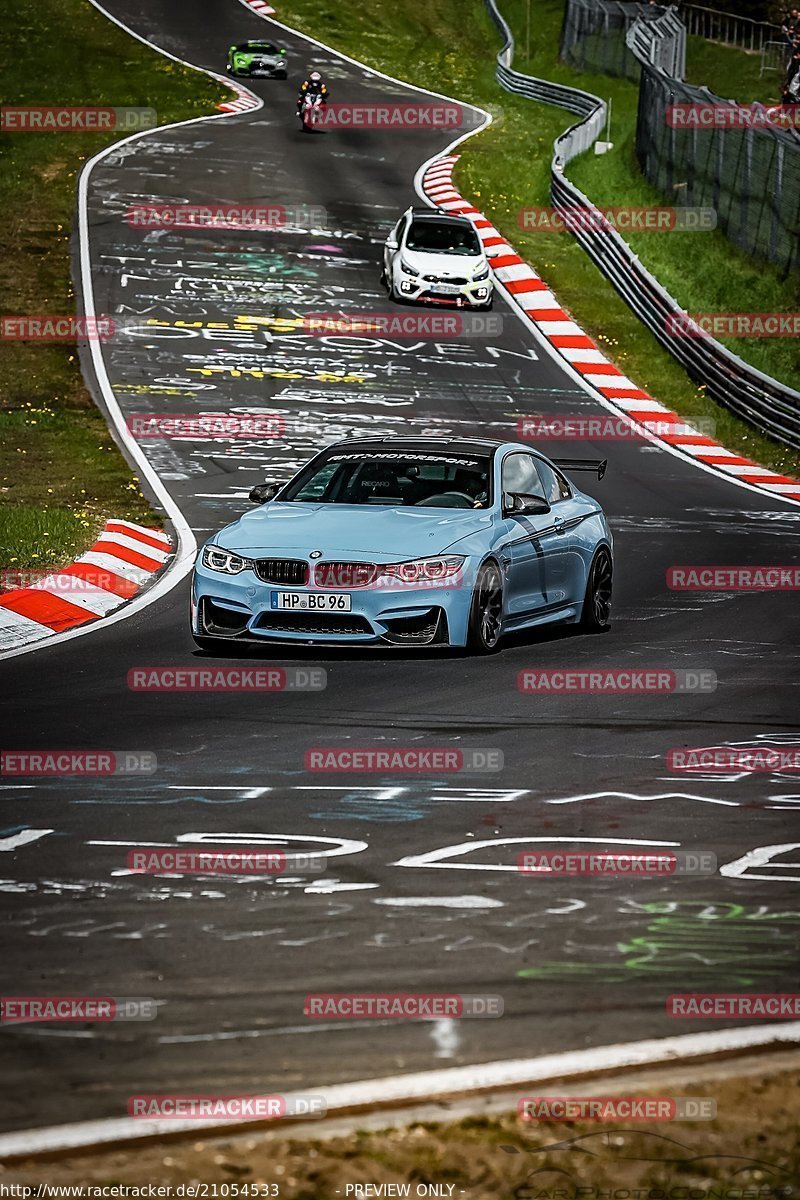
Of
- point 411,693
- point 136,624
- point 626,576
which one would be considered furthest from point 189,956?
point 626,576

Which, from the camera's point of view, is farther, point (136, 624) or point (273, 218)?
point (273, 218)

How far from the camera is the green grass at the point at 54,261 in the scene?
18.4m

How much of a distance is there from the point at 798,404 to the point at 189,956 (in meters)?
20.1

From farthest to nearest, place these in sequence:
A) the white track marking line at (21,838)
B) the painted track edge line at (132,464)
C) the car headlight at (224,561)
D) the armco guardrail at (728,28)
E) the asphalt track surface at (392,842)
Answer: the armco guardrail at (728,28) → the painted track edge line at (132,464) → the car headlight at (224,561) → the white track marking line at (21,838) → the asphalt track surface at (392,842)

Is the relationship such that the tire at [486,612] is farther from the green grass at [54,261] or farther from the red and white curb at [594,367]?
the red and white curb at [594,367]

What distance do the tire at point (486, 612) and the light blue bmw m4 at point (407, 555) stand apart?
12 mm

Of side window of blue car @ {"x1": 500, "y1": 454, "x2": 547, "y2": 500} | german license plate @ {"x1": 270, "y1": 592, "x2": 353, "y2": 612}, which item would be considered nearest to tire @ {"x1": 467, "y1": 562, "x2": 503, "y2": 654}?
german license plate @ {"x1": 270, "y1": 592, "x2": 353, "y2": 612}

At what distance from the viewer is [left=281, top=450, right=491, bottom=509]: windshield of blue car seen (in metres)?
13.2

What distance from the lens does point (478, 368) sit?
28.7 m

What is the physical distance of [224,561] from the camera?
12.4m

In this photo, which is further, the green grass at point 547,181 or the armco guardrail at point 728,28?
the armco guardrail at point 728,28

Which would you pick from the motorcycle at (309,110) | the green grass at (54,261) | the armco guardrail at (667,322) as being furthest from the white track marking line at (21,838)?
the motorcycle at (309,110)

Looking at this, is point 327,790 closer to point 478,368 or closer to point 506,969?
point 506,969

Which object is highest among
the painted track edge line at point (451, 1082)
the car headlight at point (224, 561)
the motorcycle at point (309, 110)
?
the motorcycle at point (309, 110)
